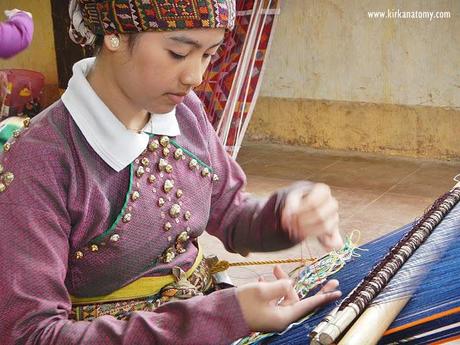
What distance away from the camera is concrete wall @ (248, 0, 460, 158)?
16.2 ft

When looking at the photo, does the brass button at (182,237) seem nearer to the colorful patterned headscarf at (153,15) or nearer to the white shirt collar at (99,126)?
the white shirt collar at (99,126)

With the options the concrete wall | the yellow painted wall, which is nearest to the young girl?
the concrete wall

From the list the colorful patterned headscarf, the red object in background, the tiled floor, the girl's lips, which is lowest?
the tiled floor

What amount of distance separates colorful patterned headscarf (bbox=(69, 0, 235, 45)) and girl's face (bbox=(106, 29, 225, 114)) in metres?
0.02

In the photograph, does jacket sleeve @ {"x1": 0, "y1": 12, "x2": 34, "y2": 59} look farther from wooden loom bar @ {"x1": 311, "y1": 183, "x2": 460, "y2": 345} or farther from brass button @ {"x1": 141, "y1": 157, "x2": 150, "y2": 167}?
wooden loom bar @ {"x1": 311, "y1": 183, "x2": 460, "y2": 345}

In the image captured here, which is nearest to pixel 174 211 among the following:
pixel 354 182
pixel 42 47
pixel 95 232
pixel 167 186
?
pixel 167 186

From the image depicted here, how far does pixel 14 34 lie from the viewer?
134 inches

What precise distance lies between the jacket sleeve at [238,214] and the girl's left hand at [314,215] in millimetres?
109

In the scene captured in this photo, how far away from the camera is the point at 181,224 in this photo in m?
1.49

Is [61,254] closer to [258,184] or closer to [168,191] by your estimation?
[168,191]

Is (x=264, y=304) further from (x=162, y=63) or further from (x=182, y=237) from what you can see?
Result: (x=162, y=63)

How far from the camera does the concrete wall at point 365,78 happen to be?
16.2ft

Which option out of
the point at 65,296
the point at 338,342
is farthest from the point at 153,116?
the point at 338,342

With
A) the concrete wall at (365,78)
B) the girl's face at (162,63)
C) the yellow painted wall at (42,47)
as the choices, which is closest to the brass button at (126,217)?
the girl's face at (162,63)
